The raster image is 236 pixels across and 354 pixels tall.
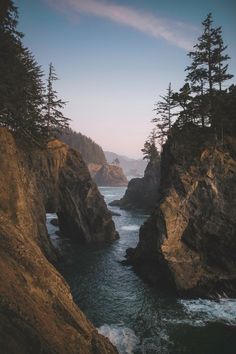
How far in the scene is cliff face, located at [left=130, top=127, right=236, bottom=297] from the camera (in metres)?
28.5

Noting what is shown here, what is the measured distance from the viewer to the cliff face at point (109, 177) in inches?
7096

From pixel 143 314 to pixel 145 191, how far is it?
A: 60315mm

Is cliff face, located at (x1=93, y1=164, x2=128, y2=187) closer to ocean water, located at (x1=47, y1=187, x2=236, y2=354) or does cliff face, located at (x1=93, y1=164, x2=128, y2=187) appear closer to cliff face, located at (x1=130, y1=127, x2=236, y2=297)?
ocean water, located at (x1=47, y1=187, x2=236, y2=354)

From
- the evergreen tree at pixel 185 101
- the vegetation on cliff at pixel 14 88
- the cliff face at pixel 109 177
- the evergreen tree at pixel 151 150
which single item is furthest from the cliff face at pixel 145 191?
the cliff face at pixel 109 177

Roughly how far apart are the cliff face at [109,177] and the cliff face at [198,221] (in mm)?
148046

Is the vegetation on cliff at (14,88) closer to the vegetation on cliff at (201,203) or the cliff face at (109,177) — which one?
the vegetation on cliff at (201,203)

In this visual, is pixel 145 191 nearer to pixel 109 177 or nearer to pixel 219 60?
pixel 219 60

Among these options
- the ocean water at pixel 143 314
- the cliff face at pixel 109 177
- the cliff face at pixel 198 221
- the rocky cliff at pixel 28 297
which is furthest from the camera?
the cliff face at pixel 109 177

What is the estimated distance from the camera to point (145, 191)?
3241 inches

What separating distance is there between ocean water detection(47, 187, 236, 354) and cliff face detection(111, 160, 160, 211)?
1779 inches

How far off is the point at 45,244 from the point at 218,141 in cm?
2358

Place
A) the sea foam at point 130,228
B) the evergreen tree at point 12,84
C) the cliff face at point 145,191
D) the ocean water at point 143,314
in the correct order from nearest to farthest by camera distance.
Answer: the ocean water at point 143,314, the evergreen tree at point 12,84, the sea foam at point 130,228, the cliff face at point 145,191

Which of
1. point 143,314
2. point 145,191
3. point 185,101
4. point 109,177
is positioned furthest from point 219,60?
point 109,177

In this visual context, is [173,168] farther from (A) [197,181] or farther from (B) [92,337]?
(B) [92,337]
